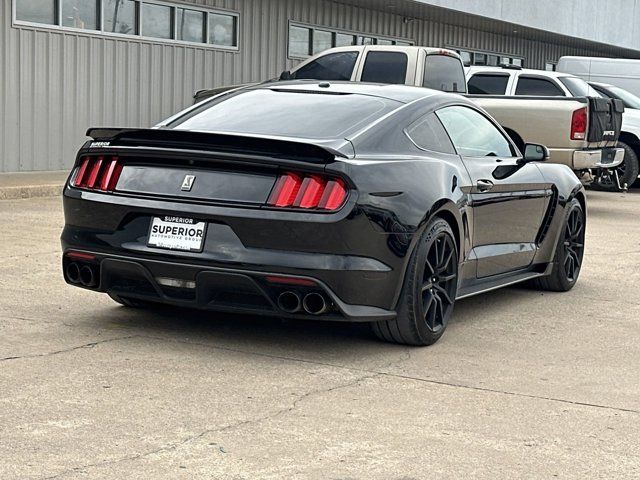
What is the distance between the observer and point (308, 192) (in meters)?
6.02

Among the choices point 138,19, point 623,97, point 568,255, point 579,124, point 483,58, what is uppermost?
point 138,19

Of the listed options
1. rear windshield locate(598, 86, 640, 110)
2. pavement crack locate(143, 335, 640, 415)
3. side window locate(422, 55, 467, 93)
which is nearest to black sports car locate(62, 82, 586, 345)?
pavement crack locate(143, 335, 640, 415)

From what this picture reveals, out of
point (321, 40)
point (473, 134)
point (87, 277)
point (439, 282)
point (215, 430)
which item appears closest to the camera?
point (215, 430)

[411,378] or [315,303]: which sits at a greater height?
[315,303]

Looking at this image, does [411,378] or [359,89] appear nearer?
[411,378]

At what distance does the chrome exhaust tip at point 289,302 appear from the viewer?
6.03 meters

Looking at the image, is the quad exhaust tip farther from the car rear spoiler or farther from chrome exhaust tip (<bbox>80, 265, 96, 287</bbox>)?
the car rear spoiler

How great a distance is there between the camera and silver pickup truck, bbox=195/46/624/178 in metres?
16.1

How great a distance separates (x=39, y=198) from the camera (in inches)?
572

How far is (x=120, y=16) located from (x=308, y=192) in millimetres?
12922

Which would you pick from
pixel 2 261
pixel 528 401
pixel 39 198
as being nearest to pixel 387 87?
pixel 528 401

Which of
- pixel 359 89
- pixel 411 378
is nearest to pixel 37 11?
pixel 359 89

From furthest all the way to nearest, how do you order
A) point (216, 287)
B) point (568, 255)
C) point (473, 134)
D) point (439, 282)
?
point (568, 255), point (473, 134), point (439, 282), point (216, 287)

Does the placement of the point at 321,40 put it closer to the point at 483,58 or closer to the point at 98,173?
the point at 483,58
